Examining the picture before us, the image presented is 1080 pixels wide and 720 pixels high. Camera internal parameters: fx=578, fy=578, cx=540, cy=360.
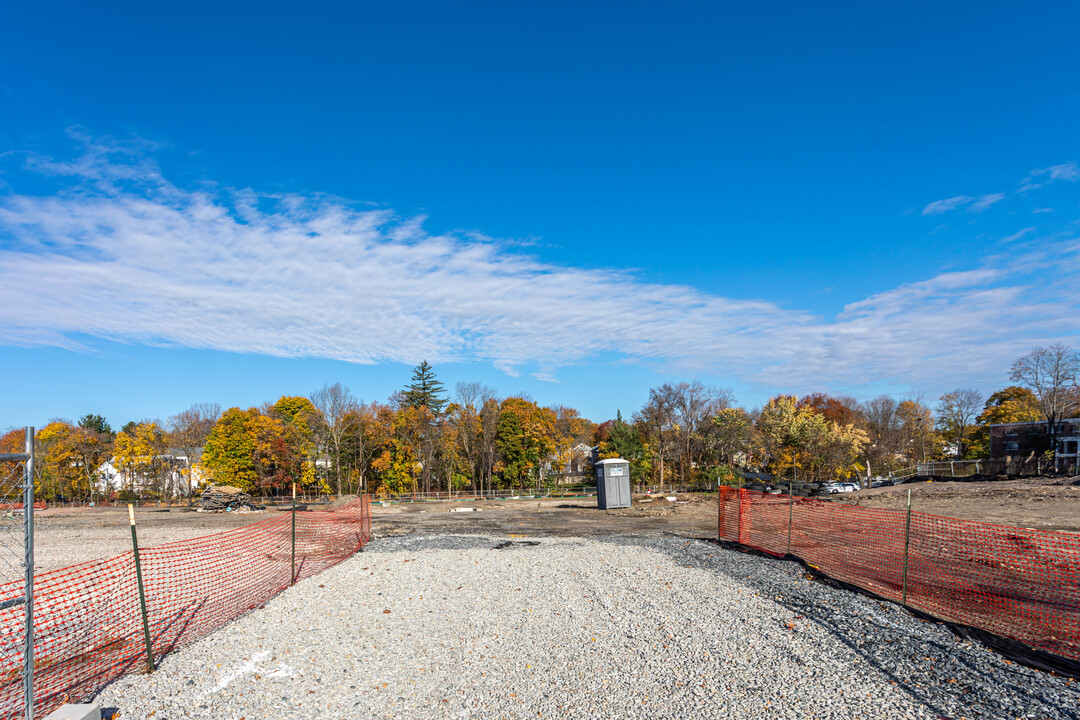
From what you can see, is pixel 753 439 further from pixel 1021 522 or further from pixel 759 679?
pixel 759 679

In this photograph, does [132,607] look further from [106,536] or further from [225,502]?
[225,502]

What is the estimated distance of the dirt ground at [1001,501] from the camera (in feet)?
73.0

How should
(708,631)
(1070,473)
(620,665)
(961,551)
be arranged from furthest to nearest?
(1070,473), (961,551), (708,631), (620,665)

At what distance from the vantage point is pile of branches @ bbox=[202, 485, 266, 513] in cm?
3522

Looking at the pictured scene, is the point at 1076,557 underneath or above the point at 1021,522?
above

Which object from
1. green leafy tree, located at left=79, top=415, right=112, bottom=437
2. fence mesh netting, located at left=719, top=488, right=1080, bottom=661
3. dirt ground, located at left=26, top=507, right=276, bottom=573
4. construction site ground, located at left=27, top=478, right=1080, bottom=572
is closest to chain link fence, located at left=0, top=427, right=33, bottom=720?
dirt ground, located at left=26, top=507, right=276, bottom=573

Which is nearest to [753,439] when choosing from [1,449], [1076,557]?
[1076,557]

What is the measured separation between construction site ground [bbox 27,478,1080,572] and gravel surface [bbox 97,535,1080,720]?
9520 mm

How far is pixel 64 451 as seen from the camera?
52.4m

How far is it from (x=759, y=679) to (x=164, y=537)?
873 inches

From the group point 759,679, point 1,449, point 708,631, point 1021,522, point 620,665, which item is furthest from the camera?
point 1,449

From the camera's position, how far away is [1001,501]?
29.4 m

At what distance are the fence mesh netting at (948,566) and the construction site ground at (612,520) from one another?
118 inches

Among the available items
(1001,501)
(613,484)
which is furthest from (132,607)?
(1001,501)
